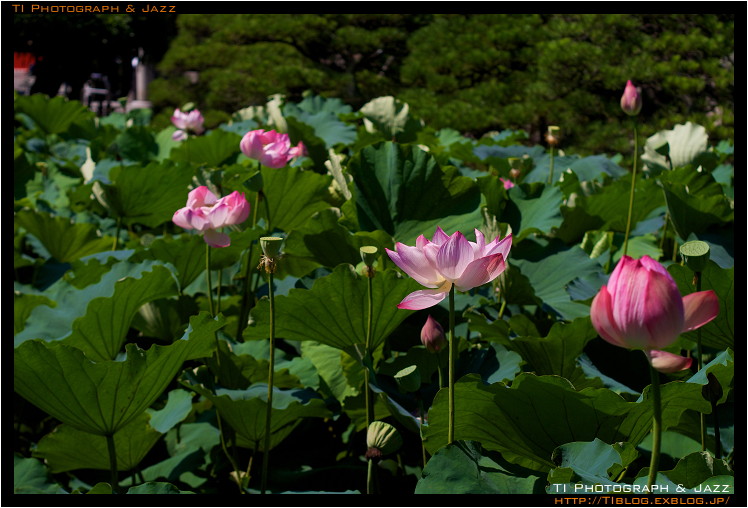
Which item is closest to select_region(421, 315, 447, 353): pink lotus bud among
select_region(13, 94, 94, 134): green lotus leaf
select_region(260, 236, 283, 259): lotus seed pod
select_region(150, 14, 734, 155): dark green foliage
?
select_region(260, 236, 283, 259): lotus seed pod

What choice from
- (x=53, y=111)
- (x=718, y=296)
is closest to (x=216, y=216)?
(x=718, y=296)

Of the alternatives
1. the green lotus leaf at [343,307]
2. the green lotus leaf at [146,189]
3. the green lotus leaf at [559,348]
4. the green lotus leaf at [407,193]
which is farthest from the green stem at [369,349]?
the green lotus leaf at [146,189]

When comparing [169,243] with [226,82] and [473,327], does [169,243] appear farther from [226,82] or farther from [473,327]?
[226,82]

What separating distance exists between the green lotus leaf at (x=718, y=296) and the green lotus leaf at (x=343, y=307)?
0.30 meters

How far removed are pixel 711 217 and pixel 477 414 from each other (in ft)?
1.96

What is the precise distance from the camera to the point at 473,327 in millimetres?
879

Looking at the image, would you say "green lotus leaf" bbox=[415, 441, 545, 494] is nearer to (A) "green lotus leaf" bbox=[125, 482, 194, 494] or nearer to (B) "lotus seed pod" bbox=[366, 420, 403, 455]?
(B) "lotus seed pod" bbox=[366, 420, 403, 455]

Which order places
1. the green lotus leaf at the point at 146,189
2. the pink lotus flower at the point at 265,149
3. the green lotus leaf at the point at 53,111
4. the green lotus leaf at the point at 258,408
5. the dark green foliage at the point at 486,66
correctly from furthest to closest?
1. the dark green foliage at the point at 486,66
2. the green lotus leaf at the point at 53,111
3. the green lotus leaf at the point at 146,189
4. the pink lotus flower at the point at 265,149
5. the green lotus leaf at the point at 258,408

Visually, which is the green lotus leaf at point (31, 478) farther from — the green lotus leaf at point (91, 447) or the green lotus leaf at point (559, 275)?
the green lotus leaf at point (559, 275)

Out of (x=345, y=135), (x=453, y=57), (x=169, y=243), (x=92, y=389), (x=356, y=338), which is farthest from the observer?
(x=453, y=57)

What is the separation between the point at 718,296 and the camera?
0.85m

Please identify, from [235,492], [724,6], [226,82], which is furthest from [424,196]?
[226,82]

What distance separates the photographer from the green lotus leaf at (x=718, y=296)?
2.75ft

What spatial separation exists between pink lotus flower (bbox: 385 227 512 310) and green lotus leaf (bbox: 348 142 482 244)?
1.31 feet
